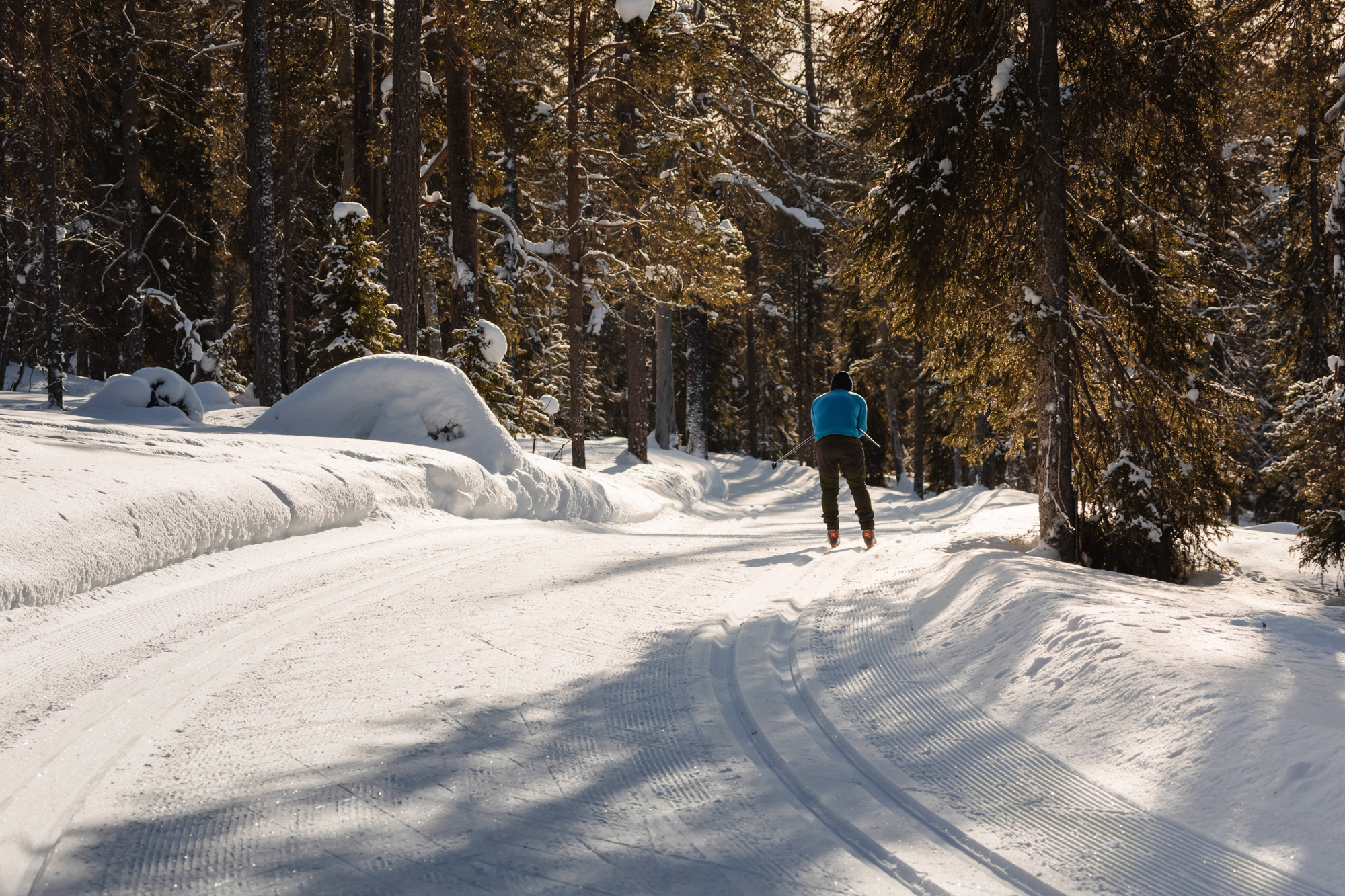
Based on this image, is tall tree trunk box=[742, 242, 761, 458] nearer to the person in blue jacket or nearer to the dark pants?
the person in blue jacket

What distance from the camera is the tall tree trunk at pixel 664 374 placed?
25.1 metres

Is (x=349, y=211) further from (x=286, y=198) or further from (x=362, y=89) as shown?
(x=286, y=198)

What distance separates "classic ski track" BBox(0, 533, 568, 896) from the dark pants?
506 centimetres

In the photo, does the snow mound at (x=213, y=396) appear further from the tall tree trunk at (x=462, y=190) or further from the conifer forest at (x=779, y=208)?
the tall tree trunk at (x=462, y=190)

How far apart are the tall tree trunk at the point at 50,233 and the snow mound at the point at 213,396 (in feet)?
7.60

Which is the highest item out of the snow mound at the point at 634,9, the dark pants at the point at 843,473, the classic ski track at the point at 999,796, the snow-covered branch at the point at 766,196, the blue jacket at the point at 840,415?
the snow mound at the point at 634,9

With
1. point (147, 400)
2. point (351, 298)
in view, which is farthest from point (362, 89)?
point (147, 400)

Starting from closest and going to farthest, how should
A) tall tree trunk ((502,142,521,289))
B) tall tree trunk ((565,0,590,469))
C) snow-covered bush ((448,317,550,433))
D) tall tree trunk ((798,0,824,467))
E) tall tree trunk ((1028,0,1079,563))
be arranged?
tall tree trunk ((1028,0,1079,563)) < snow-covered bush ((448,317,550,433)) < tall tree trunk ((565,0,590,469)) < tall tree trunk ((502,142,521,289)) < tall tree trunk ((798,0,824,467))

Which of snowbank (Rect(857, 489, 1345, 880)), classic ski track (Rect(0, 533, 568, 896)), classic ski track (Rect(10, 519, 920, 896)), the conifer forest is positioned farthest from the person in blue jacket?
classic ski track (Rect(10, 519, 920, 896))

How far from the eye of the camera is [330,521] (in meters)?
7.41

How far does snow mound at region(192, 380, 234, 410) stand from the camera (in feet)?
54.6

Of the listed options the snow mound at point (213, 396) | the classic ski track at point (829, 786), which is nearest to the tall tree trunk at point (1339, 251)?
the classic ski track at point (829, 786)

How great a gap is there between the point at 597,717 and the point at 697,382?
971 inches

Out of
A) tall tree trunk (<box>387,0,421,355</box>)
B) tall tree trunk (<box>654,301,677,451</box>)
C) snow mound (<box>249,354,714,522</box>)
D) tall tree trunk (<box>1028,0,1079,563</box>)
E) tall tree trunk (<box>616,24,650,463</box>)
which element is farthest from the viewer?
tall tree trunk (<box>654,301,677,451</box>)
